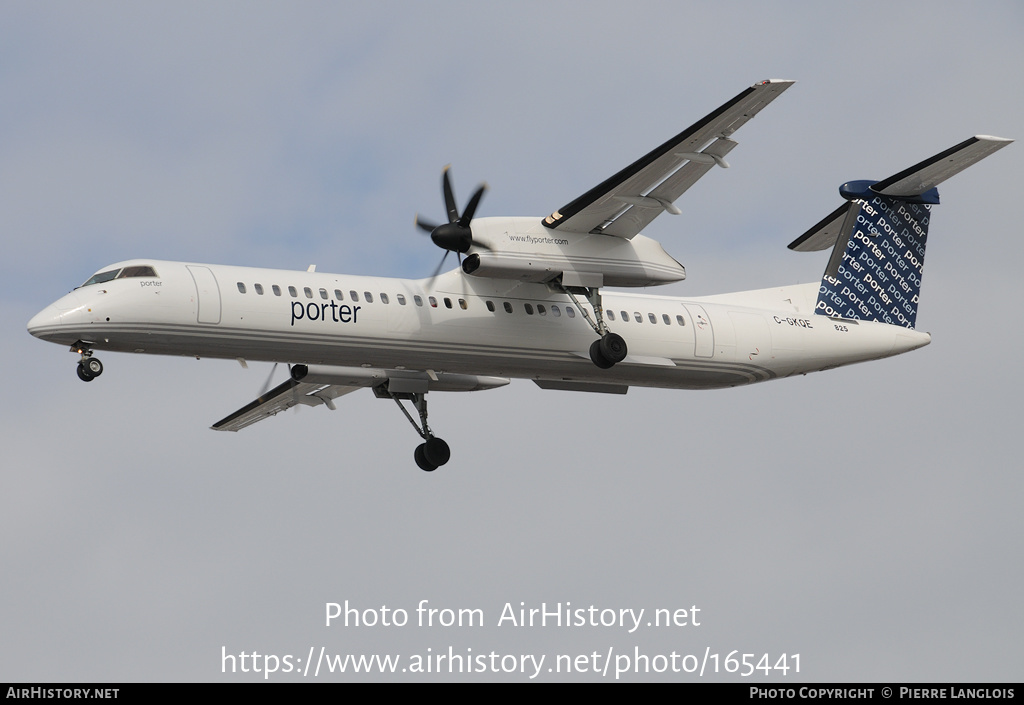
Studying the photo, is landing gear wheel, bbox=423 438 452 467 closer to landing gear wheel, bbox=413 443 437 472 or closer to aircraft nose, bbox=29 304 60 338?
landing gear wheel, bbox=413 443 437 472

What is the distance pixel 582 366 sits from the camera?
74.3 ft

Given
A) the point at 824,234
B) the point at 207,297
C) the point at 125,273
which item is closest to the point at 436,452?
the point at 207,297

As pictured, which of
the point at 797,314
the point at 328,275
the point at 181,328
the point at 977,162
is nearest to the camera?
the point at 181,328

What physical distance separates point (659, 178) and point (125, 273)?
27.2 feet

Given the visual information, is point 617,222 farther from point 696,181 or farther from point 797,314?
point 797,314

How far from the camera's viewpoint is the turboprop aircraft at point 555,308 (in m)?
20.1

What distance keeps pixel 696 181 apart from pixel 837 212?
17.1ft

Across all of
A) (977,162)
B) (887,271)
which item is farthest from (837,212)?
(977,162)

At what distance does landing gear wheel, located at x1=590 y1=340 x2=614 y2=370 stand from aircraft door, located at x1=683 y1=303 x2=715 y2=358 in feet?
6.91

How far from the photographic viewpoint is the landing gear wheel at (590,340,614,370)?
22266mm

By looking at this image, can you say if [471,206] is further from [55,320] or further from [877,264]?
[877,264]

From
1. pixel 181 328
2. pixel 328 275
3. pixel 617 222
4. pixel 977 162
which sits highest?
pixel 977 162

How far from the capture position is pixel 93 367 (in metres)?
19.6

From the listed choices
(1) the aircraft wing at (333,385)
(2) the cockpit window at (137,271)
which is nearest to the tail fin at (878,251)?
(1) the aircraft wing at (333,385)
